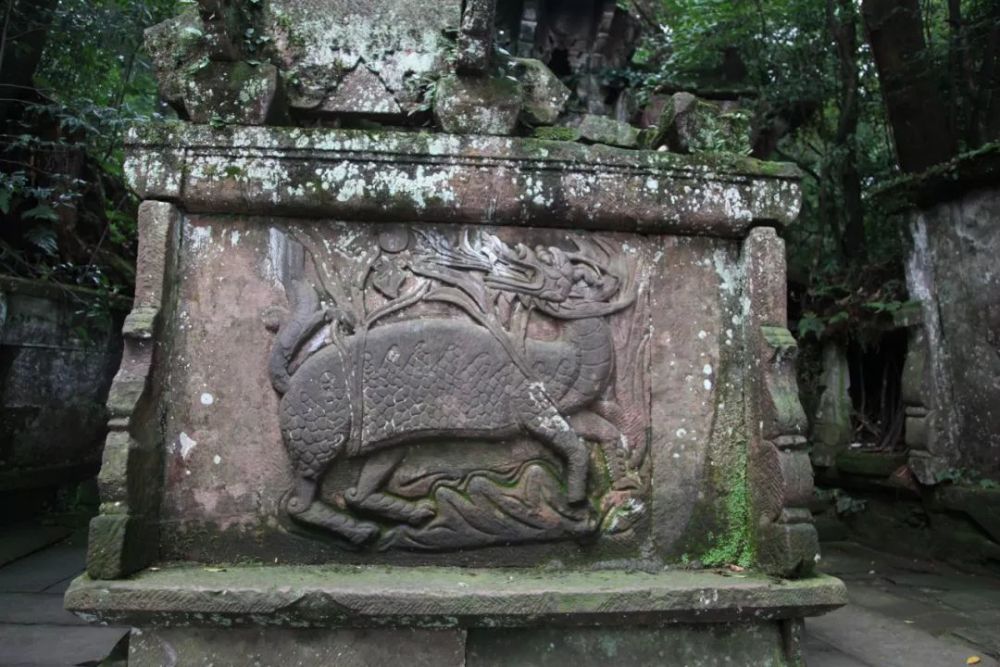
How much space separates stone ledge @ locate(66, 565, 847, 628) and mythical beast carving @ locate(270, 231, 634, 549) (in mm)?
266

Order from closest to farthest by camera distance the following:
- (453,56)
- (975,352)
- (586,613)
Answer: (586,613) < (453,56) < (975,352)

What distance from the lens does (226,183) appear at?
10.7ft

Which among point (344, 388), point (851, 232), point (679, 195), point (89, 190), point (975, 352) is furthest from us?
point (851, 232)

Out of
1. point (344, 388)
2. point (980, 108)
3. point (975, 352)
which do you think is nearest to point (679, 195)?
point (344, 388)

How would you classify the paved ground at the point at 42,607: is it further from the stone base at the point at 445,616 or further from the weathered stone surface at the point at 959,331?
the weathered stone surface at the point at 959,331

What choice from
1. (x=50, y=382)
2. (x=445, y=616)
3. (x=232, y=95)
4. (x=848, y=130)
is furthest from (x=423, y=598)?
(x=848, y=130)

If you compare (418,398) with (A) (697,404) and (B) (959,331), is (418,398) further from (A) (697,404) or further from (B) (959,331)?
(B) (959,331)

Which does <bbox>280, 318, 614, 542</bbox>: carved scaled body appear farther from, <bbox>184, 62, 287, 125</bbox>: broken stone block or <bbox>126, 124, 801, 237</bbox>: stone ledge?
<bbox>184, 62, 287, 125</bbox>: broken stone block

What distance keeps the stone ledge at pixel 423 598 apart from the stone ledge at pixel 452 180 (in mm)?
1518

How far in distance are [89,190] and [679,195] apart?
5857 mm

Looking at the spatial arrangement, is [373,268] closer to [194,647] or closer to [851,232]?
[194,647]

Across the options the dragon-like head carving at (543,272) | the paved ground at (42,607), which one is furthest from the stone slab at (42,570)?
the dragon-like head carving at (543,272)

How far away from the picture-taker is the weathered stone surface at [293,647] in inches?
113

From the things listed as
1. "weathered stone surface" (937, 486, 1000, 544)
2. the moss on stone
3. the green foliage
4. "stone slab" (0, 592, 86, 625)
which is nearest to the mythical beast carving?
the moss on stone
